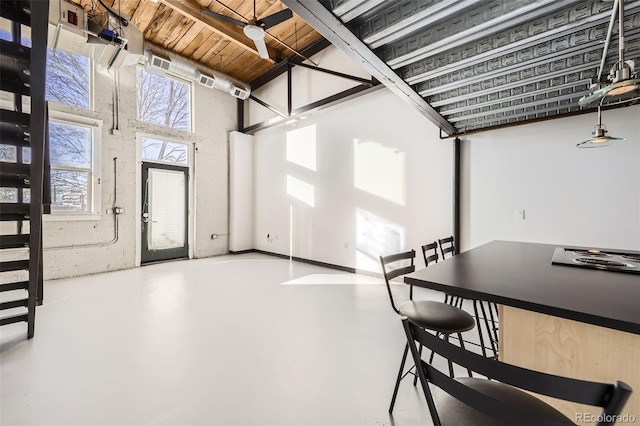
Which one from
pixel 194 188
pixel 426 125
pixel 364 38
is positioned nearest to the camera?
pixel 364 38

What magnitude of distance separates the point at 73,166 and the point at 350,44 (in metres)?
5.38

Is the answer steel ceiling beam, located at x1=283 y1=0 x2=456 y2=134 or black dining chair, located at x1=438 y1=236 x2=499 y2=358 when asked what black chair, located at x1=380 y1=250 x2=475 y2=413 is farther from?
steel ceiling beam, located at x1=283 y1=0 x2=456 y2=134

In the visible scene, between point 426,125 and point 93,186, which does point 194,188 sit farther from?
point 426,125

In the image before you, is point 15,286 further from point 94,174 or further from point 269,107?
point 269,107

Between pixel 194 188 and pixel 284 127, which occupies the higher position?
pixel 284 127

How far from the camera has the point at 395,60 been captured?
2.56m

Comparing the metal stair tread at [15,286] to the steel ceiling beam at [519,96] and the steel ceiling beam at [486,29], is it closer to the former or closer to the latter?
the steel ceiling beam at [486,29]

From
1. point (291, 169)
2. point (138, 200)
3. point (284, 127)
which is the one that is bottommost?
point (138, 200)

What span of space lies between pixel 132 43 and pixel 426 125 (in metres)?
4.89

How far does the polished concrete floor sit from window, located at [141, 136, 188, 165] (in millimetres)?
3052

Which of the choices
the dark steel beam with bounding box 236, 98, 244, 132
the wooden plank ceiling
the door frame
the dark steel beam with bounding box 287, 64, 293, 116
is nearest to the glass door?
the door frame

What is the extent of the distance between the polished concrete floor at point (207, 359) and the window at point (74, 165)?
1628mm

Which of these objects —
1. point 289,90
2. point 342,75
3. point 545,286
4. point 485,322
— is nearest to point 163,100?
point 289,90

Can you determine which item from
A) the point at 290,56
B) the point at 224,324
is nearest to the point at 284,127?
the point at 290,56
